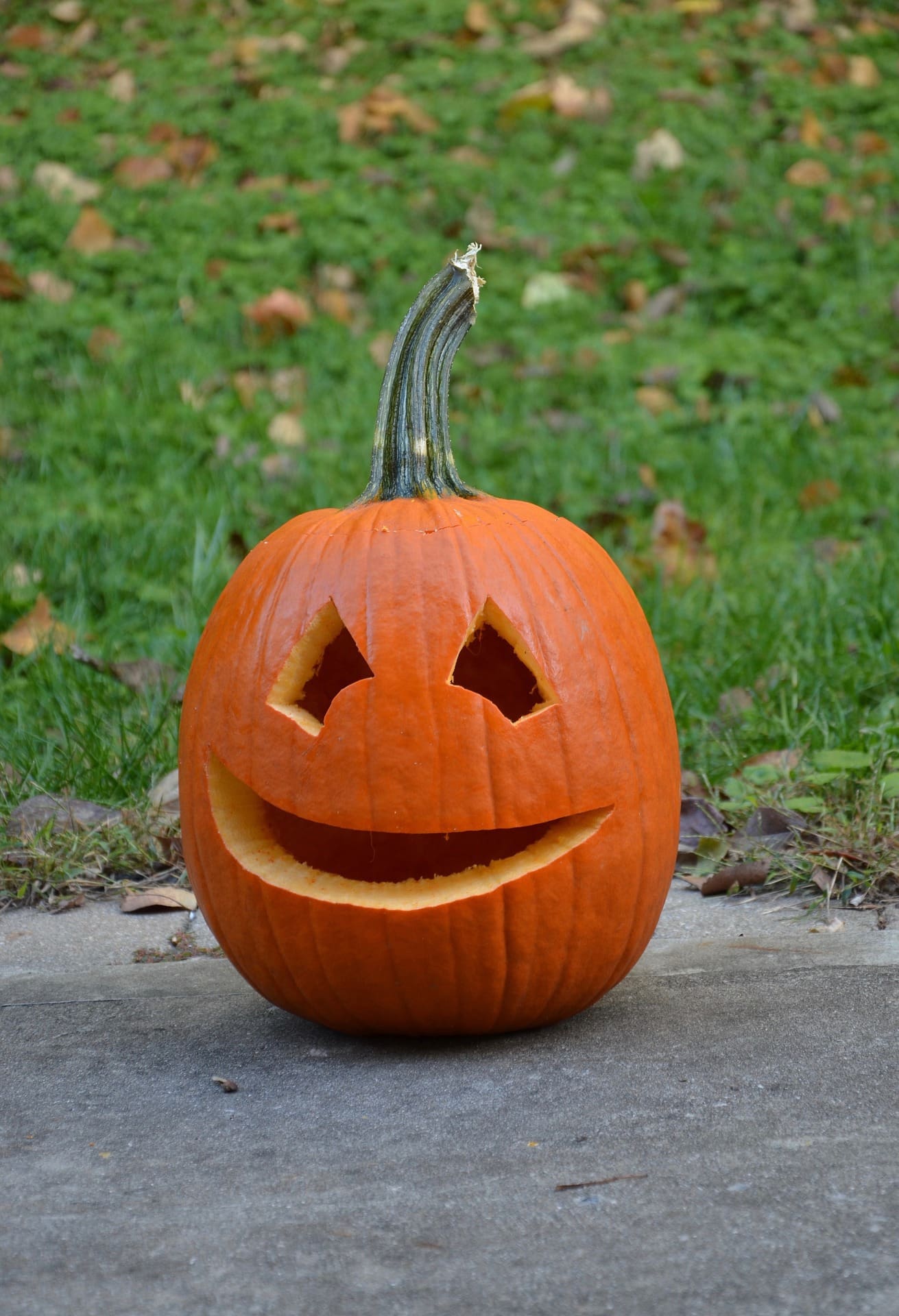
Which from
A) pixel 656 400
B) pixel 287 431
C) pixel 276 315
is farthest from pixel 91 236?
pixel 656 400

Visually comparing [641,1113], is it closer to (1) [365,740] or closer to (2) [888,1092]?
(2) [888,1092]

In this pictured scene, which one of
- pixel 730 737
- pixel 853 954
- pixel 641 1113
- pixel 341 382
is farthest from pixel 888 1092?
pixel 341 382

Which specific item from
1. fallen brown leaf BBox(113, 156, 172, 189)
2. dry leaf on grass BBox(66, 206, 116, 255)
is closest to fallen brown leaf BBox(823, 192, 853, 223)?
fallen brown leaf BBox(113, 156, 172, 189)

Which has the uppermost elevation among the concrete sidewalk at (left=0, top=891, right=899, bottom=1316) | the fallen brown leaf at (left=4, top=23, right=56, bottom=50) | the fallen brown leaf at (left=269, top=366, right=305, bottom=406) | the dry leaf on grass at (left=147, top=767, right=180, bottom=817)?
the fallen brown leaf at (left=4, top=23, right=56, bottom=50)

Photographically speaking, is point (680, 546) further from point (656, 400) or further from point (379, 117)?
point (379, 117)

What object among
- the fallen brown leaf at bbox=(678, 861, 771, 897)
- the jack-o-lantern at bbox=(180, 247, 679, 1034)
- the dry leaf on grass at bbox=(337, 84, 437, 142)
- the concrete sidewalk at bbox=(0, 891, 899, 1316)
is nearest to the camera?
the concrete sidewalk at bbox=(0, 891, 899, 1316)

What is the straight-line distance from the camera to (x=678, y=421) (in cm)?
Answer: 493

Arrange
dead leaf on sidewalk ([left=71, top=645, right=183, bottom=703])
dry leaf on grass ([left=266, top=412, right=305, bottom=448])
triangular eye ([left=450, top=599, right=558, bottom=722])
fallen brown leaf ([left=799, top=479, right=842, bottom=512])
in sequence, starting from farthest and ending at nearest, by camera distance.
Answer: dry leaf on grass ([left=266, top=412, right=305, bottom=448])
fallen brown leaf ([left=799, top=479, right=842, bottom=512])
dead leaf on sidewalk ([left=71, top=645, right=183, bottom=703])
triangular eye ([left=450, top=599, right=558, bottom=722])

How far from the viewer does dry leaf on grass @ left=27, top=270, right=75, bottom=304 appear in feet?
17.7

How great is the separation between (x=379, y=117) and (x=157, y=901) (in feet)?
15.7

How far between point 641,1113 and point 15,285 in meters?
4.62

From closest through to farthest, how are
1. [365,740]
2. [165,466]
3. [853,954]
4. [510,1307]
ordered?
[510,1307]
[365,740]
[853,954]
[165,466]

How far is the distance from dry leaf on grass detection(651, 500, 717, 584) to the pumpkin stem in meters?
1.96

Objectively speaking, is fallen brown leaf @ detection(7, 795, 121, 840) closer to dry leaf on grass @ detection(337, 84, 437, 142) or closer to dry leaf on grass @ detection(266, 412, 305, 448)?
dry leaf on grass @ detection(266, 412, 305, 448)
